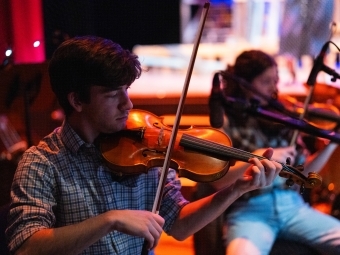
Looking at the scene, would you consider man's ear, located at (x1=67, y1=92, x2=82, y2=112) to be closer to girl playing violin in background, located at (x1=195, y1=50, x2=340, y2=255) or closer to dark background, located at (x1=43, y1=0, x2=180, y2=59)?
girl playing violin in background, located at (x1=195, y1=50, x2=340, y2=255)

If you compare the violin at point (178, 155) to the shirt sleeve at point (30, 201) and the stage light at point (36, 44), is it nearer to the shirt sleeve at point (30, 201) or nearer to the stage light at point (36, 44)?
the shirt sleeve at point (30, 201)

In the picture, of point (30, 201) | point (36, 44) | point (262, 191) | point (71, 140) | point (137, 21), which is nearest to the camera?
point (30, 201)

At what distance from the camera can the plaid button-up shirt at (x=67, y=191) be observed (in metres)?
1.13

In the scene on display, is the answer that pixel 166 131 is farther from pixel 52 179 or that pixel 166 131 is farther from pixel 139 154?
pixel 52 179

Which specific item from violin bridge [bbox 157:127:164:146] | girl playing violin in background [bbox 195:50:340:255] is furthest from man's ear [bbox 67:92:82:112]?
girl playing violin in background [bbox 195:50:340:255]

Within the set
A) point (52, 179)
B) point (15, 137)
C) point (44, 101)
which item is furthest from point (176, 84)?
point (52, 179)

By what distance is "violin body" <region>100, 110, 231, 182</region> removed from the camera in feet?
4.19

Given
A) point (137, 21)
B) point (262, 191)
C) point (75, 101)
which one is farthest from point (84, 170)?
point (137, 21)

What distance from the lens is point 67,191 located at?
3.92 feet

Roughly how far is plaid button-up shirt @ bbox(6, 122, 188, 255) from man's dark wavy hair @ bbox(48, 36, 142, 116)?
0.12 metres

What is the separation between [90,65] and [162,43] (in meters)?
2.79

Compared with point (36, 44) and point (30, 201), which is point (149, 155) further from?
point (36, 44)

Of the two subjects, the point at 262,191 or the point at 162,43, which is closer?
the point at 262,191

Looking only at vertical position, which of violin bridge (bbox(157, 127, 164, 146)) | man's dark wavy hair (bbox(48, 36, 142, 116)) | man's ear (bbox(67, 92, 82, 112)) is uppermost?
man's dark wavy hair (bbox(48, 36, 142, 116))
